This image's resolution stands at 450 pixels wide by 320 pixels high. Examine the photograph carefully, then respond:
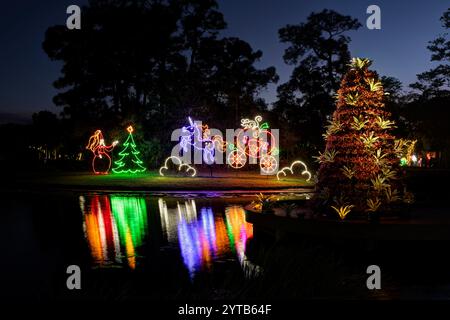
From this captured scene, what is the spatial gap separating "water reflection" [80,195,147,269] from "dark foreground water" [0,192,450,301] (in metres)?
0.03

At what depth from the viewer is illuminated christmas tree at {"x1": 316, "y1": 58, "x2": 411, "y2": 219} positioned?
13.5 meters

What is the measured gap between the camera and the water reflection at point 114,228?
37.5 feet

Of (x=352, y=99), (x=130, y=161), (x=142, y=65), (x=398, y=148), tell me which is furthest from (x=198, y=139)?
(x=398, y=148)

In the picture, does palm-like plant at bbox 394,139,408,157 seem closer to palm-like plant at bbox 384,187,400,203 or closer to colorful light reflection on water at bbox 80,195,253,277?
palm-like plant at bbox 384,187,400,203

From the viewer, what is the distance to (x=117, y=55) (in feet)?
175

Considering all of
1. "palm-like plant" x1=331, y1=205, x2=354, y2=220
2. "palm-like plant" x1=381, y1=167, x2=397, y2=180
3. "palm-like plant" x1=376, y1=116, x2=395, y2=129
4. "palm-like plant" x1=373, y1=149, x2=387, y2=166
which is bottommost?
"palm-like plant" x1=331, y1=205, x2=354, y2=220

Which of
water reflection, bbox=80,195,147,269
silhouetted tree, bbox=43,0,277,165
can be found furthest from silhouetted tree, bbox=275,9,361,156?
water reflection, bbox=80,195,147,269

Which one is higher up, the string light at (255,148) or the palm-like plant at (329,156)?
the string light at (255,148)

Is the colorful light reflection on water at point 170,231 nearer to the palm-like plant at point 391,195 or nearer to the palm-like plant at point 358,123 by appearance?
the palm-like plant at point 391,195

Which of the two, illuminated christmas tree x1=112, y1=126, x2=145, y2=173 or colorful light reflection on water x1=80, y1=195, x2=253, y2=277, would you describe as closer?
colorful light reflection on water x1=80, y1=195, x2=253, y2=277

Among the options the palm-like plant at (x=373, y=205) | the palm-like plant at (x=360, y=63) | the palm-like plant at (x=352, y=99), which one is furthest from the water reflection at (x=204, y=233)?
the palm-like plant at (x=360, y=63)
